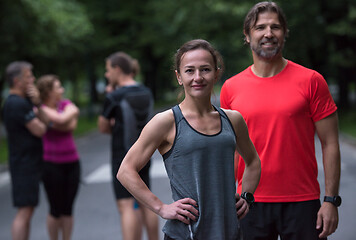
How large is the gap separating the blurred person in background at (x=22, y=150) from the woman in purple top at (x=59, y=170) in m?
0.16

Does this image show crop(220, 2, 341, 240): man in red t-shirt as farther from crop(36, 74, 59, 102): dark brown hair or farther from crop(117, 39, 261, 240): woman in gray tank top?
crop(36, 74, 59, 102): dark brown hair

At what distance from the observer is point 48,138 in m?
5.73

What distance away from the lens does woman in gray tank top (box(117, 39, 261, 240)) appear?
241cm

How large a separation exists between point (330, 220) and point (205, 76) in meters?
1.14

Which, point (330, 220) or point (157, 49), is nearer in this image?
point (330, 220)

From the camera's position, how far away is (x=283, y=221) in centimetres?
303

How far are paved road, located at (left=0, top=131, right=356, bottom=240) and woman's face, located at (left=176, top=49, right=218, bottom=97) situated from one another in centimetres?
419

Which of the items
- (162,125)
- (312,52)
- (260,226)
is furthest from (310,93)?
(312,52)

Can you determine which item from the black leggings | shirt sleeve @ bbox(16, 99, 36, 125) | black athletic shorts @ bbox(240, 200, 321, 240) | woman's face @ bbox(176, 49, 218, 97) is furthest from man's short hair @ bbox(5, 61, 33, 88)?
woman's face @ bbox(176, 49, 218, 97)

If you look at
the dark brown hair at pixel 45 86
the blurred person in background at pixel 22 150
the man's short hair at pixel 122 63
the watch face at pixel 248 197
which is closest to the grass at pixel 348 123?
the man's short hair at pixel 122 63

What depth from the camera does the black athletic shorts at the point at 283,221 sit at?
2.97 metres

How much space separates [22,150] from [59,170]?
446 mm

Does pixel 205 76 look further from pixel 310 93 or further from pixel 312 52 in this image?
pixel 312 52

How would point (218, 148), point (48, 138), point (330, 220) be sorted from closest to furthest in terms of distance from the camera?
point (218, 148), point (330, 220), point (48, 138)
